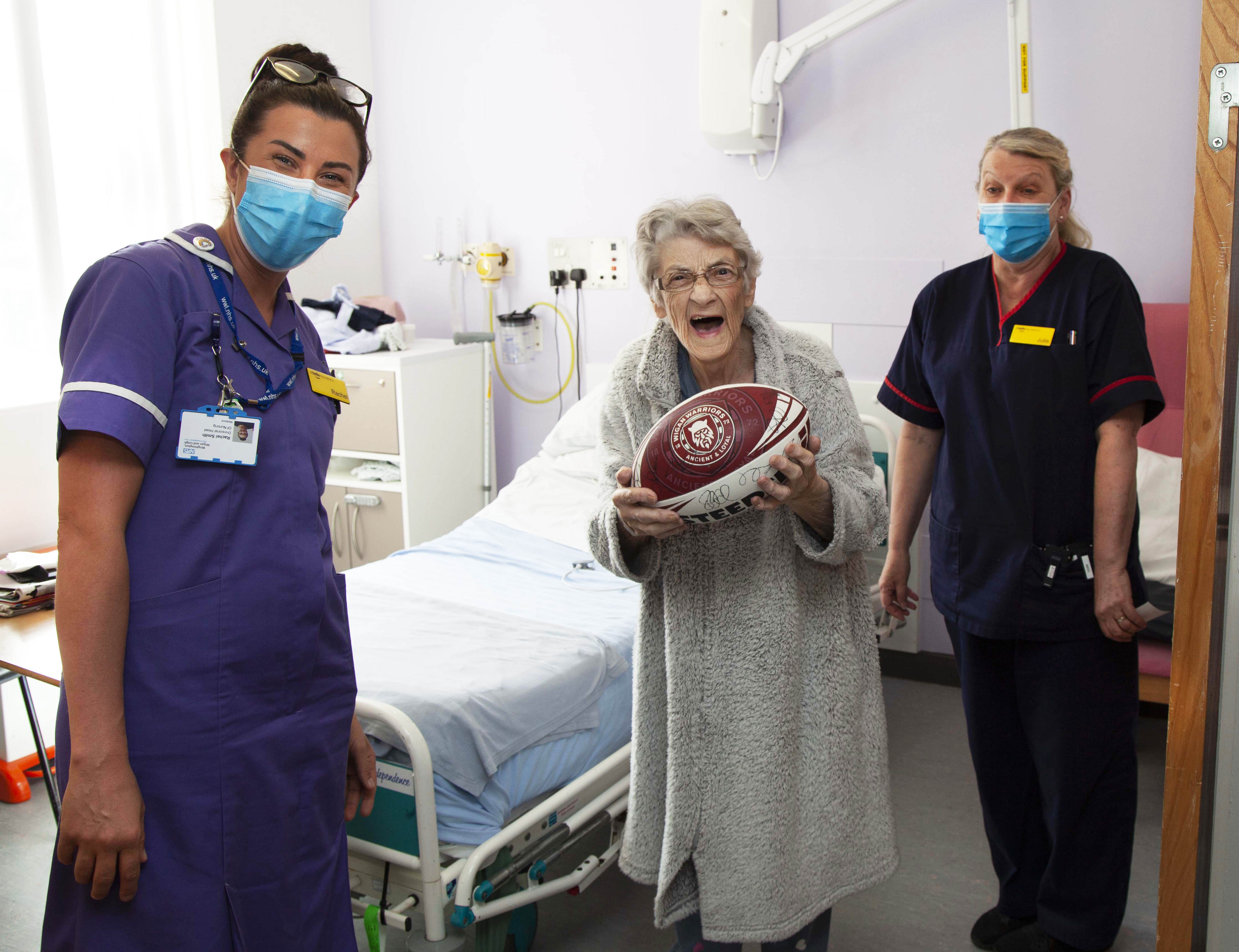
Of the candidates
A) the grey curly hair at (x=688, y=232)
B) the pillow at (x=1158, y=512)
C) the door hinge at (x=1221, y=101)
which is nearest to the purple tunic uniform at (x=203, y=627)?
the grey curly hair at (x=688, y=232)

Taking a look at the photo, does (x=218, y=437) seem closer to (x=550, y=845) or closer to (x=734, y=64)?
(x=550, y=845)

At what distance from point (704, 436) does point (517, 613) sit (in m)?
1.29

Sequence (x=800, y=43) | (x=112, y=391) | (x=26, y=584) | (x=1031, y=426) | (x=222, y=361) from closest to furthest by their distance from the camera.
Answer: (x=112, y=391), (x=222, y=361), (x=1031, y=426), (x=26, y=584), (x=800, y=43)

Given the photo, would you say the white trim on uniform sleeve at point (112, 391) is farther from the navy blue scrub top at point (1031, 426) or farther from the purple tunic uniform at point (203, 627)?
the navy blue scrub top at point (1031, 426)

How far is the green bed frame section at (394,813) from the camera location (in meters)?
1.69

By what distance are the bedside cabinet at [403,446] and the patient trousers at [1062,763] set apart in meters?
2.26

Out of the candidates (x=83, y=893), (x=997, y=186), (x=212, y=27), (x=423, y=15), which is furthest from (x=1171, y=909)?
(x=423, y=15)

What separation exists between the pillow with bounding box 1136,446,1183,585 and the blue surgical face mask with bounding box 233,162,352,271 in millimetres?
2140

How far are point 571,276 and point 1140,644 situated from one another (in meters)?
2.34

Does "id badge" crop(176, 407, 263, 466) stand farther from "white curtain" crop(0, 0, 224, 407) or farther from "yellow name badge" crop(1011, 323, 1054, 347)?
"white curtain" crop(0, 0, 224, 407)

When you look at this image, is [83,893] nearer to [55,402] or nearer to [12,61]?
[55,402]

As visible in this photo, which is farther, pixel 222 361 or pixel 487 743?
pixel 487 743

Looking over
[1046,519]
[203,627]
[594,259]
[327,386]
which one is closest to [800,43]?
[594,259]

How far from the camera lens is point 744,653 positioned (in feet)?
4.42
